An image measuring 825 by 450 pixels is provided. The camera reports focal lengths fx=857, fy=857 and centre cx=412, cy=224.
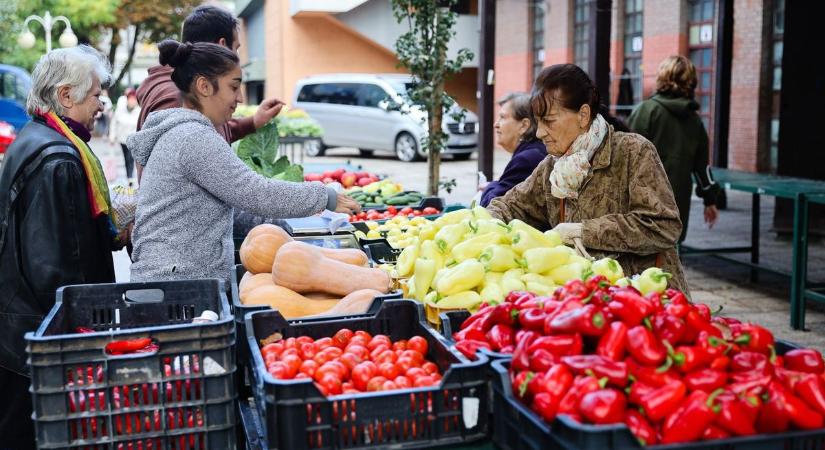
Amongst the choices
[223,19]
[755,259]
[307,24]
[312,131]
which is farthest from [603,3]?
[307,24]

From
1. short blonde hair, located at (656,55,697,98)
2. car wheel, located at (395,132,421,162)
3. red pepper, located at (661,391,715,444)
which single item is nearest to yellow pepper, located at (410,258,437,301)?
red pepper, located at (661,391,715,444)

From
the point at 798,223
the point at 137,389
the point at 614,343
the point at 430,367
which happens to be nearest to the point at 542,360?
the point at 614,343

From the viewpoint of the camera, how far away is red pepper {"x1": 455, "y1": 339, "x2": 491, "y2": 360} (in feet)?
7.87

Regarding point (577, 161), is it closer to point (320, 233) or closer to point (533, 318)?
→ point (533, 318)

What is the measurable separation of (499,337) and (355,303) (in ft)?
2.45

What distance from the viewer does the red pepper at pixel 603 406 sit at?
1.90 m

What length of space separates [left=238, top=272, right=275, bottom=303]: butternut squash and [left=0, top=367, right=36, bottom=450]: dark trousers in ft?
3.46

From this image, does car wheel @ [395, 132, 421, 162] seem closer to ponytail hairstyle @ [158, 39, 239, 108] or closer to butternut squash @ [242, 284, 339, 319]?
ponytail hairstyle @ [158, 39, 239, 108]

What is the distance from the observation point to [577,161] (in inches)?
143

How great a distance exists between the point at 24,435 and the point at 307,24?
2922cm

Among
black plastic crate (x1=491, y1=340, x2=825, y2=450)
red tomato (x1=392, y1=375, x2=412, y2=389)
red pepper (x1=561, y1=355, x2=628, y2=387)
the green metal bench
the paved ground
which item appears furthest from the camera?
the paved ground

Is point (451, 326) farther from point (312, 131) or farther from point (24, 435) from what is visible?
point (312, 131)

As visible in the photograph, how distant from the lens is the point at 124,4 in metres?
37.4

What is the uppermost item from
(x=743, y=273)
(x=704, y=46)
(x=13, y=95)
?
Answer: (x=704, y=46)
